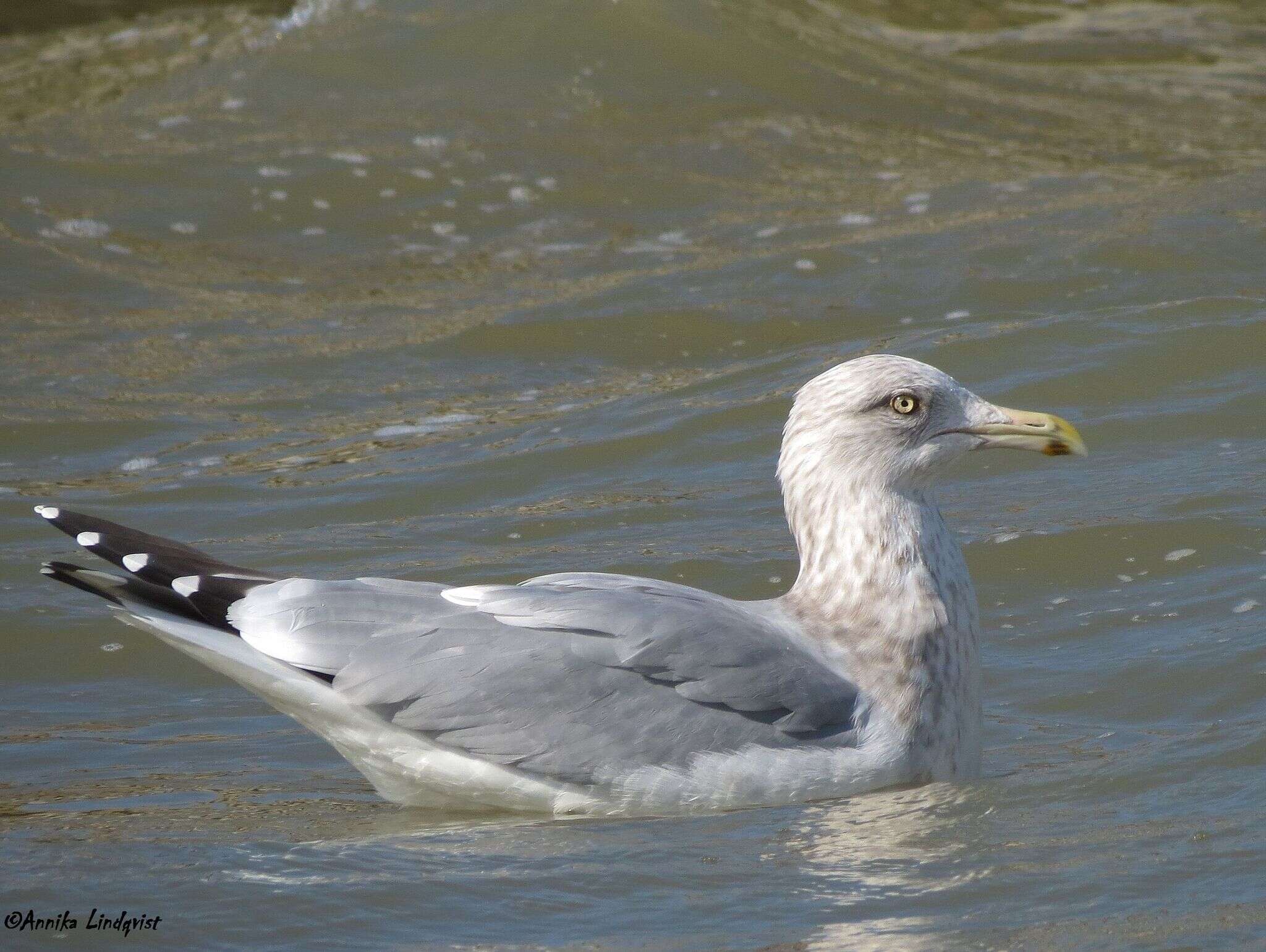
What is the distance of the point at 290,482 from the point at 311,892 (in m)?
4.18

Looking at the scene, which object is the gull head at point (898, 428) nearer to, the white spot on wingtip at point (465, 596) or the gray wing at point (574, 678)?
the gray wing at point (574, 678)

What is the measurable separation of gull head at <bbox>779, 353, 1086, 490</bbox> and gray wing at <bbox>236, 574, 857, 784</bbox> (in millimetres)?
676

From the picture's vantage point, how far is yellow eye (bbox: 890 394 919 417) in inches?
199

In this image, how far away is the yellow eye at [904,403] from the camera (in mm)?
5059

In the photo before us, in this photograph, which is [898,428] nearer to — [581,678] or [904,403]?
[904,403]

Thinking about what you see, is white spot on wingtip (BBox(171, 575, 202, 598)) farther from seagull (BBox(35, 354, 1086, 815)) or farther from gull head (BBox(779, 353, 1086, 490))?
gull head (BBox(779, 353, 1086, 490))

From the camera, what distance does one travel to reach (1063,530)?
6.77m

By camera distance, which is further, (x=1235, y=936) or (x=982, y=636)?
(x=982, y=636)

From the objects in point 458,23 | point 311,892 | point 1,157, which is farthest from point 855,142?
point 311,892

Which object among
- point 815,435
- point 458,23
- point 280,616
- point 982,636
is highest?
point 458,23

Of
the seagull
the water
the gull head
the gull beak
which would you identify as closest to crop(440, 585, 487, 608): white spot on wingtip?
the seagull

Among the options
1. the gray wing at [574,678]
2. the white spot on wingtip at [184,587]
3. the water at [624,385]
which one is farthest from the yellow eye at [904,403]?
the white spot on wingtip at [184,587]

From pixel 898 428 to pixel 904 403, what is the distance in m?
0.08

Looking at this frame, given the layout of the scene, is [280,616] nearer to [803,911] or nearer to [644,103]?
[803,911]
